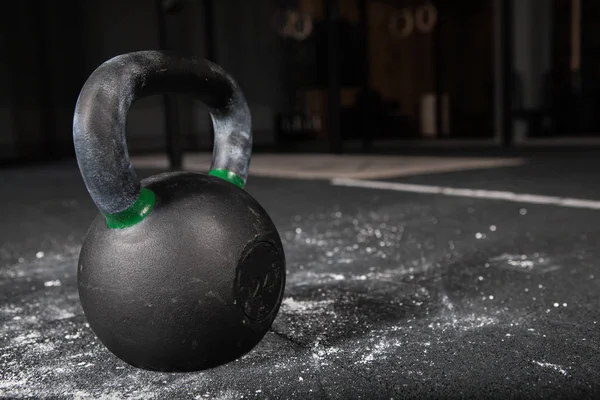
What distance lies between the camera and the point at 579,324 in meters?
1.80

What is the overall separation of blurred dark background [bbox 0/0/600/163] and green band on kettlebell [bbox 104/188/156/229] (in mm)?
6214

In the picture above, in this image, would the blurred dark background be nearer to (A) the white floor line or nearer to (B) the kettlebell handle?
(A) the white floor line

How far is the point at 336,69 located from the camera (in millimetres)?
9336

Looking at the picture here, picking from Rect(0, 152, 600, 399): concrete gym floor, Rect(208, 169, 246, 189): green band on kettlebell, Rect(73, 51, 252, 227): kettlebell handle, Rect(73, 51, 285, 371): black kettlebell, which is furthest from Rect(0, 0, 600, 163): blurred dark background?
Rect(73, 51, 285, 371): black kettlebell

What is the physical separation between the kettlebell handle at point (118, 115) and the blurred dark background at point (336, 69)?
239 inches

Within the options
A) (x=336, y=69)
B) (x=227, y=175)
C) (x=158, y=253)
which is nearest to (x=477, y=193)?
(x=227, y=175)

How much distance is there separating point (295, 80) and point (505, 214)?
10.5 metres

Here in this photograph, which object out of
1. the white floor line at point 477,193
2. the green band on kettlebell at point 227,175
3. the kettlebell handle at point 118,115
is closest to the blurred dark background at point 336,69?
the white floor line at point 477,193

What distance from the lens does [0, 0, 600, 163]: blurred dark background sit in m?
10.6

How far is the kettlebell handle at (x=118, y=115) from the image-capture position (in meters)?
1.37

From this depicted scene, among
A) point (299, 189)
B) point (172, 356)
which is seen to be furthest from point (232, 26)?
point (172, 356)

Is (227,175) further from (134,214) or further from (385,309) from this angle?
(385,309)

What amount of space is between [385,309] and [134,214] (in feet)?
3.14

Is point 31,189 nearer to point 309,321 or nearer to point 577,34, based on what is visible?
point 309,321
